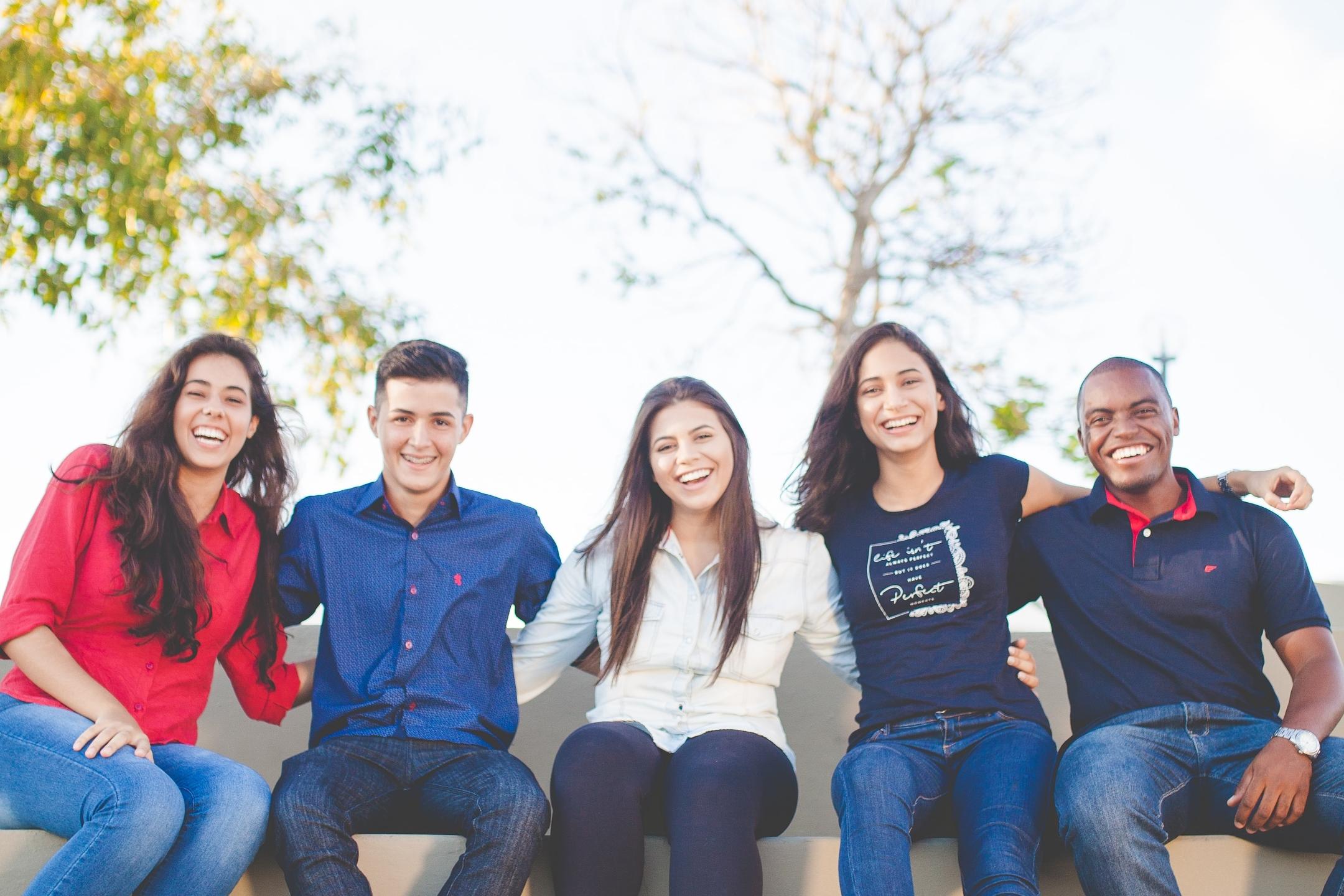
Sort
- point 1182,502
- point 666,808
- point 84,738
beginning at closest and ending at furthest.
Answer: point 84,738, point 666,808, point 1182,502

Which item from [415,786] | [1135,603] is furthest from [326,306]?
[1135,603]

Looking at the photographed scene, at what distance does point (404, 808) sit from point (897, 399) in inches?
58.6

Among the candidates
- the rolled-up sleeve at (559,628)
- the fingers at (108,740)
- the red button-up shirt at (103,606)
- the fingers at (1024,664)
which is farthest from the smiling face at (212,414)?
the fingers at (1024,664)

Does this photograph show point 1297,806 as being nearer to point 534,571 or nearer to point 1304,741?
point 1304,741

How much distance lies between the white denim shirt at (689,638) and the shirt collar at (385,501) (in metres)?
0.31

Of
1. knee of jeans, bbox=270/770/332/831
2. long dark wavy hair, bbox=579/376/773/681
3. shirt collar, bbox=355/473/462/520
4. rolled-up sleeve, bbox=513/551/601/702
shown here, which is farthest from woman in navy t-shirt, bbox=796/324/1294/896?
knee of jeans, bbox=270/770/332/831

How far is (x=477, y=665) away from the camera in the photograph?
275 centimetres

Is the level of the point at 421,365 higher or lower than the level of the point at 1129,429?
higher

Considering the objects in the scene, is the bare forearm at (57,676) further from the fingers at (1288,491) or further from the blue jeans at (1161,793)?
the fingers at (1288,491)

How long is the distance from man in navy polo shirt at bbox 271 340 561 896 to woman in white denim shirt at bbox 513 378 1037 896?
123mm

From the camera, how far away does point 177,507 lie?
2631 millimetres

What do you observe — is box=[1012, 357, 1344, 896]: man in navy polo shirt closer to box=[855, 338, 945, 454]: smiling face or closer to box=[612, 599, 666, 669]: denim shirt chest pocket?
box=[855, 338, 945, 454]: smiling face

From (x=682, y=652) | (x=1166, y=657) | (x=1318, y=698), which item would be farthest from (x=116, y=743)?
(x=1318, y=698)

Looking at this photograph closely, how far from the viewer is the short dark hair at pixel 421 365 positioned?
288cm
